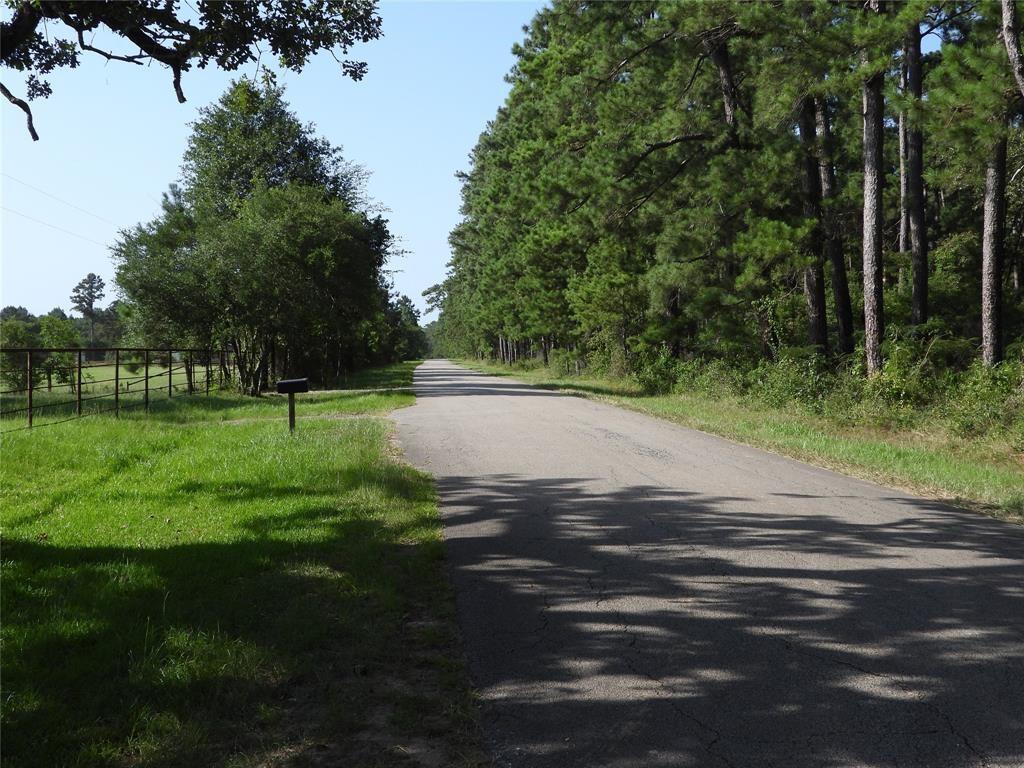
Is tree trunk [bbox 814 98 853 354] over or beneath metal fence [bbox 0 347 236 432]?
over

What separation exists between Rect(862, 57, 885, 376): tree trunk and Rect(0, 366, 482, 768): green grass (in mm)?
11321

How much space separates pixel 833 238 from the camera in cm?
1986

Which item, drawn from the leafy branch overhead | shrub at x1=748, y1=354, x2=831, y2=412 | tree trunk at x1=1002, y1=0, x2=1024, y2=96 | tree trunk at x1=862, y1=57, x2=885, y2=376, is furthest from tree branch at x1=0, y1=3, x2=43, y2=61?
tree trunk at x1=862, y1=57, x2=885, y2=376

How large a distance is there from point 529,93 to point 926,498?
33.4 m

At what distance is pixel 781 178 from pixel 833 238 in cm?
204

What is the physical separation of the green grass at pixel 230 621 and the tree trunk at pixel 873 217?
1132cm

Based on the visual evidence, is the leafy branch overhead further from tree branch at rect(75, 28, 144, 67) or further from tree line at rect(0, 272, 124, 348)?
tree line at rect(0, 272, 124, 348)

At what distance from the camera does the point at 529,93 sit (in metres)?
38.2

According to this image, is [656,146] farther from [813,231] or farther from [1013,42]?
[1013,42]

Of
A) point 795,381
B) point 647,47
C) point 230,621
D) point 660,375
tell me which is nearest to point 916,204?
point 795,381

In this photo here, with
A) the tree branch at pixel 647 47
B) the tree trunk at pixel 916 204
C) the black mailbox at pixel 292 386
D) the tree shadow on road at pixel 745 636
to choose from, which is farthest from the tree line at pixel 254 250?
the tree shadow on road at pixel 745 636

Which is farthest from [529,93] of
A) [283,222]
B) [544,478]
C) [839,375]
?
[544,478]

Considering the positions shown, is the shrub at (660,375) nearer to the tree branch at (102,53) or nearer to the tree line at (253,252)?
the tree line at (253,252)

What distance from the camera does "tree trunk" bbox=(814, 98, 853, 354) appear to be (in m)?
19.6
